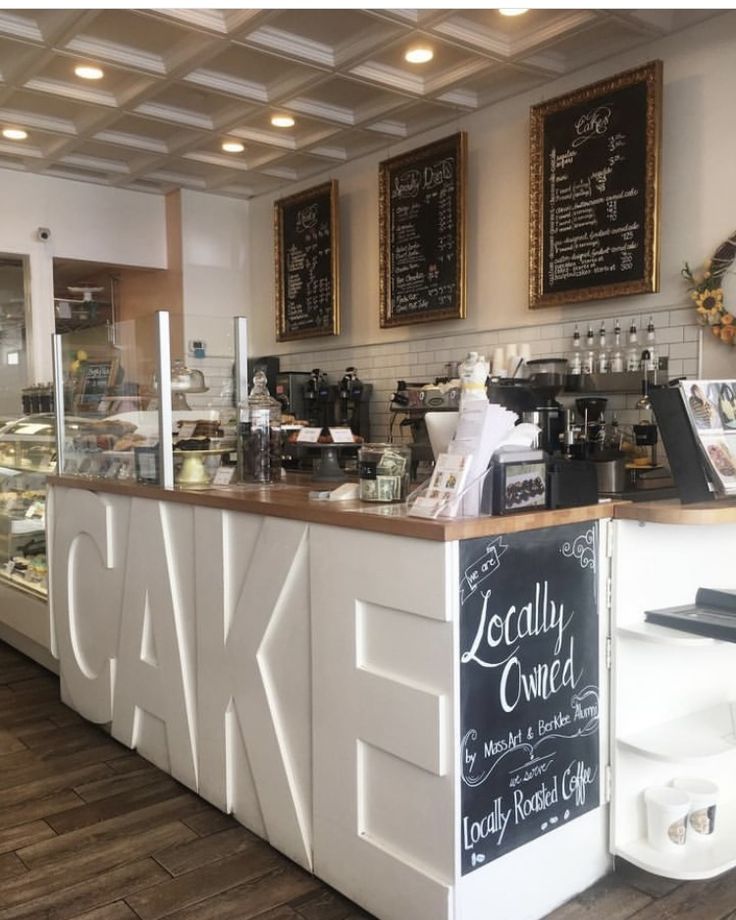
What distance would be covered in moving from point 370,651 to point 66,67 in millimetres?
3917

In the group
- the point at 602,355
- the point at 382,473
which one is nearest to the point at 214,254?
the point at 602,355

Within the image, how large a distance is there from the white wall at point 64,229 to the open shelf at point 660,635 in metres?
5.30

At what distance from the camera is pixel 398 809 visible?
2.14 m

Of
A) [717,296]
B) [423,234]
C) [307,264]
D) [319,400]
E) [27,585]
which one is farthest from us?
[307,264]

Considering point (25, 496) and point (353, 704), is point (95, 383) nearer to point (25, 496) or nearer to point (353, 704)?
point (25, 496)

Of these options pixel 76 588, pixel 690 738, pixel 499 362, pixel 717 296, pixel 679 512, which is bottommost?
pixel 690 738

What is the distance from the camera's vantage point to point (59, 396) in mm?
4031

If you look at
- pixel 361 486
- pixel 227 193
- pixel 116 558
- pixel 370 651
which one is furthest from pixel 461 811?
pixel 227 193

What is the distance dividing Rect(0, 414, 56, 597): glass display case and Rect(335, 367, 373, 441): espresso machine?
6.58 ft

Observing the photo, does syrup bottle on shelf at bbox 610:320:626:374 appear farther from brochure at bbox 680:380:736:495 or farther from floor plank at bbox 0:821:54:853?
floor plank at bbox 0:821:54:853

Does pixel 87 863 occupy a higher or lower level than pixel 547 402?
lower

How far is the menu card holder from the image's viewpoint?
2.35 meters

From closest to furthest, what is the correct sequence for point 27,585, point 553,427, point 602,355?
point 553,427 → point 602,355 → point 27,585

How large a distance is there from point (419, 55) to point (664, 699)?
11.2 feet
